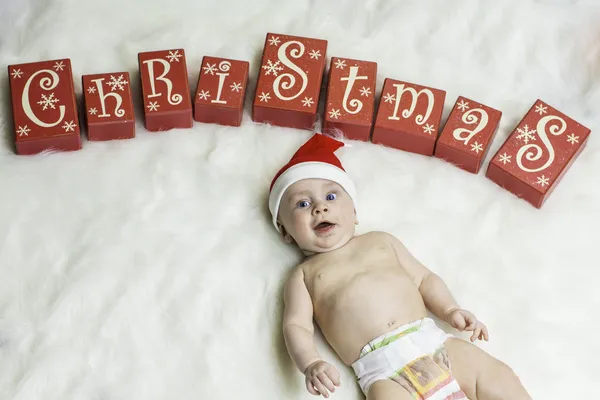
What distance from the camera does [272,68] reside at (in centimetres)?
156

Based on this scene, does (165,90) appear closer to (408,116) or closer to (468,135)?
(408,116)

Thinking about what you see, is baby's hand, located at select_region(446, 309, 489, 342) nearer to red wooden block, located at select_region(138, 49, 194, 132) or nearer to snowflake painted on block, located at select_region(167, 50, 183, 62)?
red wooden block, located at select_region(138, 49, 194, 132)

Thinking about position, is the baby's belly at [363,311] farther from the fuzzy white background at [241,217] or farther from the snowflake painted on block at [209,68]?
the snowflake painted on block at [209,68]

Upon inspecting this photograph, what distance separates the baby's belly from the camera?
1.26 metres

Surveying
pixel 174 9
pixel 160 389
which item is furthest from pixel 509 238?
pixel 174 9

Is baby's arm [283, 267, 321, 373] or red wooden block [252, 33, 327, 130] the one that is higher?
red wooden block [252, 33, 327, 130]

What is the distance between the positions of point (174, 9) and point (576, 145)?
89 centimetres

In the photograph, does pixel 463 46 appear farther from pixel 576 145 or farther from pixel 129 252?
pixel 129 252

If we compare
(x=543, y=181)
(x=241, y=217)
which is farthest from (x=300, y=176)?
(x=543, y=181)

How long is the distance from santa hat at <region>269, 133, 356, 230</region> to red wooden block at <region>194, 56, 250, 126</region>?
0.57ft

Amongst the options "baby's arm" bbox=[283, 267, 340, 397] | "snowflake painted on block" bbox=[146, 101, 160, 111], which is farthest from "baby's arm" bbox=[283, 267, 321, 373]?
"snowflake painted on block" bbox=[146, 101, 160, 111]

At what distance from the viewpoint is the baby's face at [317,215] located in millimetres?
1336

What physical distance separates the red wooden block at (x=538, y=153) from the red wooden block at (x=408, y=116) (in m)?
0.14

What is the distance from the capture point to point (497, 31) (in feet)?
5.54
